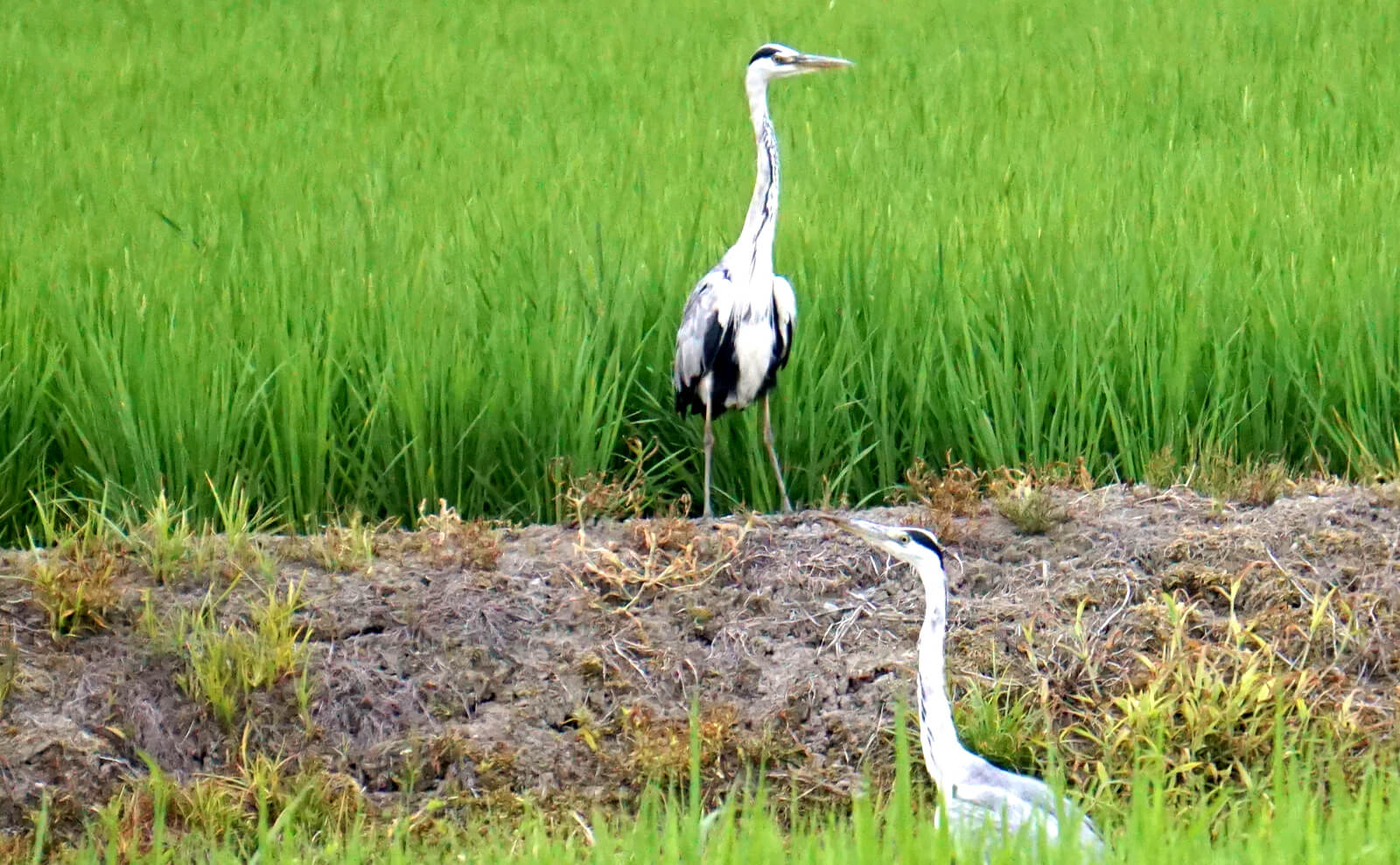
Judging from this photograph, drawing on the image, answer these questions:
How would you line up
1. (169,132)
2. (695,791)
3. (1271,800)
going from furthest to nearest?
(169,132) → (1271,800) → (695,791)

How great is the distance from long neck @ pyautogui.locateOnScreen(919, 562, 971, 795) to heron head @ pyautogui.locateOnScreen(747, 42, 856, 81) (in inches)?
94.7

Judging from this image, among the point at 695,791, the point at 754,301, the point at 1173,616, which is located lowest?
the point at 1173,616

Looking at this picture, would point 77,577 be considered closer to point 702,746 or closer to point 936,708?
point 702,746

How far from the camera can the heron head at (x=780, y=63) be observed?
5.09 metres

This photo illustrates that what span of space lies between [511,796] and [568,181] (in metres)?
3.93

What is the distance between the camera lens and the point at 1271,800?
3.46 metres

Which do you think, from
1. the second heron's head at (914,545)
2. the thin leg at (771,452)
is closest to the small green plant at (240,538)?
the thin leg at (771,452)

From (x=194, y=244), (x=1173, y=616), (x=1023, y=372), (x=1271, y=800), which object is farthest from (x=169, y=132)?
(x=1271, y=800)

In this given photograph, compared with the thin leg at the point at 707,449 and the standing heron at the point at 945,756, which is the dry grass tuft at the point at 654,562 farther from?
the standing heron at the point at 945,756

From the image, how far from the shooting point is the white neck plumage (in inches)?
121

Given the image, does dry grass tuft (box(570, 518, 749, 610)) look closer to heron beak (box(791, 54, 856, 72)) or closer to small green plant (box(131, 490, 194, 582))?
small green plant (box(131, 490, 194, 582))

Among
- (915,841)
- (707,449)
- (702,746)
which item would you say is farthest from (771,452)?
(915,841)

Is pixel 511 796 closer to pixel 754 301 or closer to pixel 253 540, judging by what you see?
pixel 253 540

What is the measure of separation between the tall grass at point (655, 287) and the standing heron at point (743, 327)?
0.98 ft
